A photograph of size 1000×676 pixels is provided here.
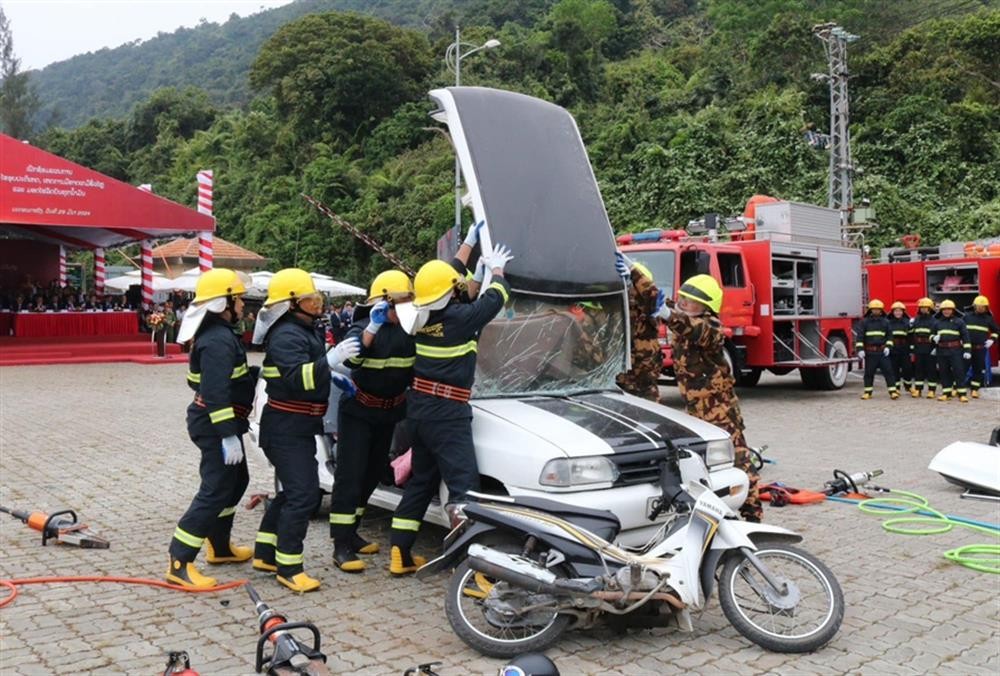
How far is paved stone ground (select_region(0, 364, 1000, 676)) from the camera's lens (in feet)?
14.1

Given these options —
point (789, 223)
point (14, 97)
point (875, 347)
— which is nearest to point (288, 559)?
point (789, 223)

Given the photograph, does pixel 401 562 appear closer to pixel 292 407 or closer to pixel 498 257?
pixel 292 407

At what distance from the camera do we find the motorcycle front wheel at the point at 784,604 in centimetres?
433

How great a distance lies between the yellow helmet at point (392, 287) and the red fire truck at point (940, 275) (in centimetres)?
1526

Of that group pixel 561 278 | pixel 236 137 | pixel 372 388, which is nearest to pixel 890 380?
pixel 561 278

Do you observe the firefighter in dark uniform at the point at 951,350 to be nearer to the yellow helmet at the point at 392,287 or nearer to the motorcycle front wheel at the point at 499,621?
the yellow helmet at the point at 392,287

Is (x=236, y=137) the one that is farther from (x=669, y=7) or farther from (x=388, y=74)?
(x=669, y=7)

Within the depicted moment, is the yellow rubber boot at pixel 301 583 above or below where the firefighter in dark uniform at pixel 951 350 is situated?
below

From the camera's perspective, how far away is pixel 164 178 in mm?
69500

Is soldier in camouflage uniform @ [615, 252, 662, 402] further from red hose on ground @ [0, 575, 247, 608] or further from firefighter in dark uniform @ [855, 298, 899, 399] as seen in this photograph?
firefighter in dark uniform @ [855, 298, 899, 399]

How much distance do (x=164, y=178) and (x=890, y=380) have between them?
212 ft

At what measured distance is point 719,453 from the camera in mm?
5555

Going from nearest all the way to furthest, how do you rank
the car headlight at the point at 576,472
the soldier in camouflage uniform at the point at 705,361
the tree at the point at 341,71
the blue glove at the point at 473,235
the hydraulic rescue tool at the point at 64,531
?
the car headlight at the point at 576,472 < the blue glove at the point at 473,235 < the hydraulic rescue tool at the point at 64,531 < the soldier in camouflage uniform at the point at 705,361 < the tree at the point at 341,71

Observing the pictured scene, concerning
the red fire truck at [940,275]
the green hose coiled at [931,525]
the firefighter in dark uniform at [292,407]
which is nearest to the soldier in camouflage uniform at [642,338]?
the green hose coiled at [931,525]
